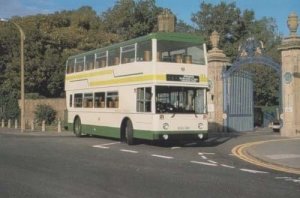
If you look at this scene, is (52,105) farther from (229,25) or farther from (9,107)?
(229,25)

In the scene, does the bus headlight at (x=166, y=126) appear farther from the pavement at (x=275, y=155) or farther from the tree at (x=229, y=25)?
the tree at (x=229, y=25)

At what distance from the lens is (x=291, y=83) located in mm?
27469

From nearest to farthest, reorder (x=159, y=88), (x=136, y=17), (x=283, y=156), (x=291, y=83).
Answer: (x=283, y=156) < (x=159, y=88) < (x=291, y=83) < (x=136, y=17)

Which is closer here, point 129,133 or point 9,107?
point 129,133

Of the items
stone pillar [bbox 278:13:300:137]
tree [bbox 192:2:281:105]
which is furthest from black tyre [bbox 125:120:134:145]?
tree [bbox 192:2:281:105]

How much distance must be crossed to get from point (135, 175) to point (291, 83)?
16080 mm

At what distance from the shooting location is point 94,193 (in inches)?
418

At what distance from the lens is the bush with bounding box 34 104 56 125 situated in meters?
44.8

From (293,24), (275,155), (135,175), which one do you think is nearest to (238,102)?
(293,24)

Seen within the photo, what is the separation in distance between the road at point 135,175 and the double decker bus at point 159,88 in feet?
4.06

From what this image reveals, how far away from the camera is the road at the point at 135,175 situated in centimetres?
1082

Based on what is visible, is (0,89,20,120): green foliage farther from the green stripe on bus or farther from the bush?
the green stripe on bus

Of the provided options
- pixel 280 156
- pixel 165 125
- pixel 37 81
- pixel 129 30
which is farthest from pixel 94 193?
pixel 129 30

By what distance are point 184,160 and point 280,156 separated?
2946 millimetres
